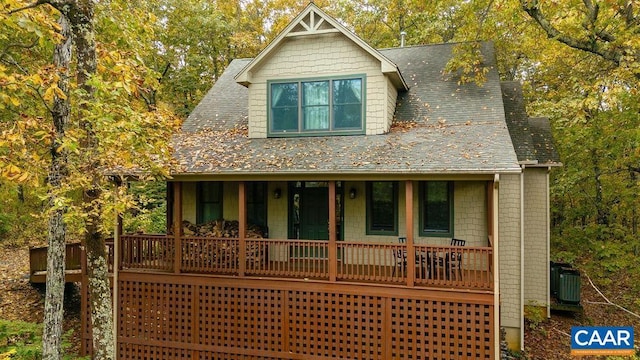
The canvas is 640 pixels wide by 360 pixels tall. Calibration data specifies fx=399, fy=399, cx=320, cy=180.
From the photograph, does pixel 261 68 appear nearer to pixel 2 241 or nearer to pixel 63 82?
pixel 63 82

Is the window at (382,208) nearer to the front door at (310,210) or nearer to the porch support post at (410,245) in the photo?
the front door at (310,210)

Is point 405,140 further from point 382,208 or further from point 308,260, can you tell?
point 308,260

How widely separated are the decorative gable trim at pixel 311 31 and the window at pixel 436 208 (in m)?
2.94

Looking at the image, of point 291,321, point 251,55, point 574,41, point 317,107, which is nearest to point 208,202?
point 317,107

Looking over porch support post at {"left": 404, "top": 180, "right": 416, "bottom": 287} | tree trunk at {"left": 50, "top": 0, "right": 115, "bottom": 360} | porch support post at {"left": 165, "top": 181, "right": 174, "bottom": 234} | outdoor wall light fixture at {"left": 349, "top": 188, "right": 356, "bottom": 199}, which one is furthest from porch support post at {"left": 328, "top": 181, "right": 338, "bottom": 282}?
porch support post at {"left": 165, "top": 181, "right": 174, "bottom": 234}

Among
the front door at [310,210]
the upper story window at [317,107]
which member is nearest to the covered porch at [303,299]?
the front door at [310,210]

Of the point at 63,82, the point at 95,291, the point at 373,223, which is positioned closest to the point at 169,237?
the point at 95,291

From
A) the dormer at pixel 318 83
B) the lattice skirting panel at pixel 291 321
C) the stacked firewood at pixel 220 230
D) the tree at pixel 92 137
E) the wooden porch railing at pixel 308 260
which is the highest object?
the dormer at pixel 318 83

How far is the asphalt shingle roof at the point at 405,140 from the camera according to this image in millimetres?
7684

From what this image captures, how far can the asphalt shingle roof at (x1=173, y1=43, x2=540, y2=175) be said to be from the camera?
25.2 feet

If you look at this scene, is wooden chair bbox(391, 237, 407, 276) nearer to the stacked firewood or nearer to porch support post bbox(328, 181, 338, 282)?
porch support post bbox(328, 181, 338, 282)

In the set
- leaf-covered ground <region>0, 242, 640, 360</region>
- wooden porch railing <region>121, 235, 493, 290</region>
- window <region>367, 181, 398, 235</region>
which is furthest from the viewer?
window <region>367, 181, 398, 235</region>

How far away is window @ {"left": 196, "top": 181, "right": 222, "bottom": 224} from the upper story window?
2317 millimetres

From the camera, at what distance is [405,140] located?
896 cm
